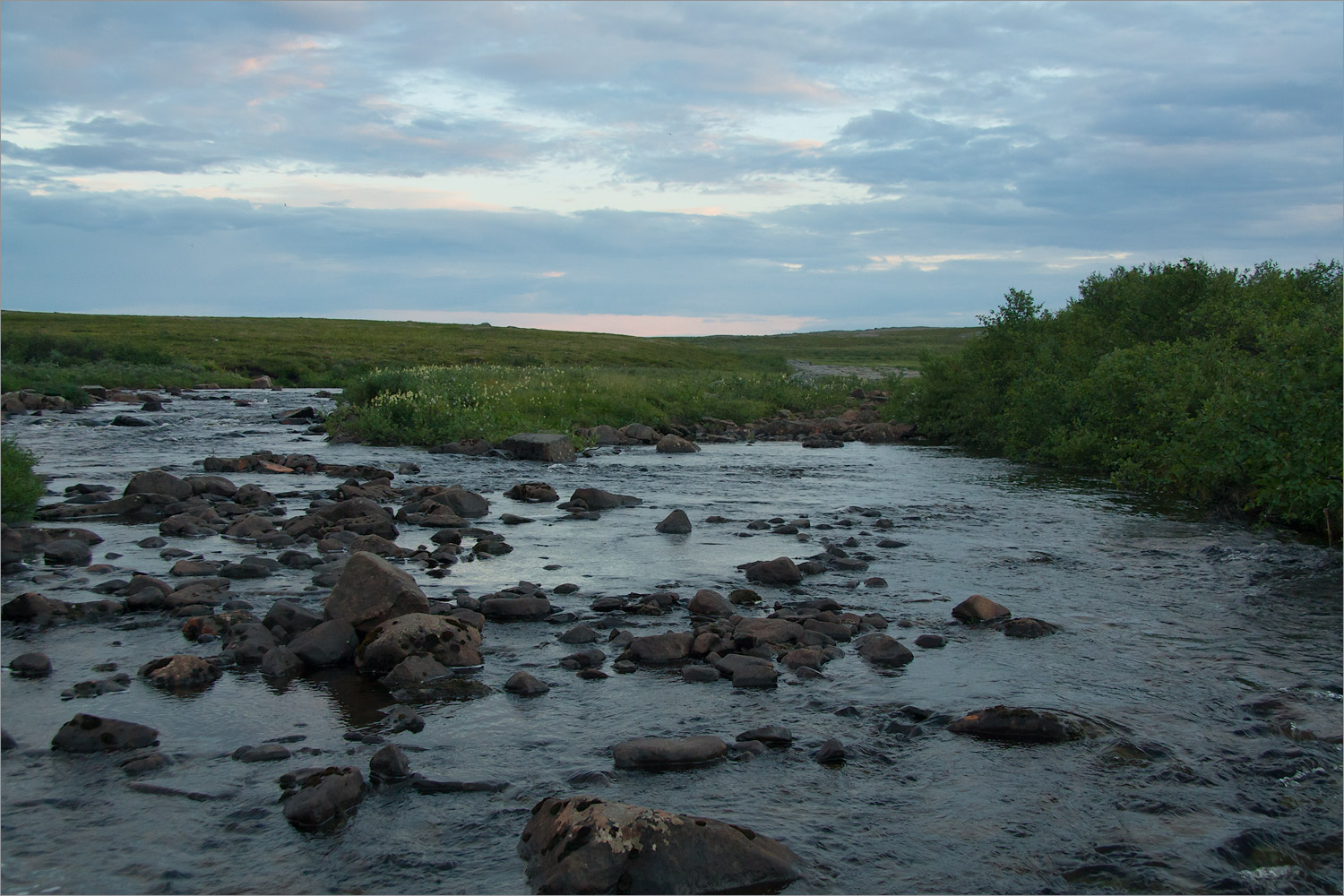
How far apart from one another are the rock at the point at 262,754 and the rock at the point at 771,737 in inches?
136

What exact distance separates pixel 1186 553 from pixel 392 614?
1211cm

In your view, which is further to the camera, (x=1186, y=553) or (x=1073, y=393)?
(x=1073, y=393)

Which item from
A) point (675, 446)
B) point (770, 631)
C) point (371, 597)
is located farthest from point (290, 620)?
point (675, 446)

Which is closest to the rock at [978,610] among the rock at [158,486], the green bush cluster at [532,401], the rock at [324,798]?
the rock at [324,798]

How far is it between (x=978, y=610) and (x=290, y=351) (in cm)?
7590

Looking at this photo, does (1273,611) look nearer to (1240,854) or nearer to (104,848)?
(1240,854)

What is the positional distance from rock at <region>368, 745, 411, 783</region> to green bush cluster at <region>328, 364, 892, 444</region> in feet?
78.9

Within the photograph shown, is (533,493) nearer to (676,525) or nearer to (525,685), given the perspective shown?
(676,525)

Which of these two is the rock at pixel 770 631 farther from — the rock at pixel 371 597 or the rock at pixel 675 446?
the rock at pixel 675 446

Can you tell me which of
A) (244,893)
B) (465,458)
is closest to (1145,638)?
(244,893)

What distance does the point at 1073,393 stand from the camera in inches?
1057

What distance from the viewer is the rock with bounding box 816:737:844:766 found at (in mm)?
7245

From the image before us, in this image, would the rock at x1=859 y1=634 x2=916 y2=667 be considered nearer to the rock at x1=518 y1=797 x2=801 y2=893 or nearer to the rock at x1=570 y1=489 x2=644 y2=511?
the rock at x1=518 y1=797 x2=801 y2=893

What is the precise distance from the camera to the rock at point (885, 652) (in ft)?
31.3
